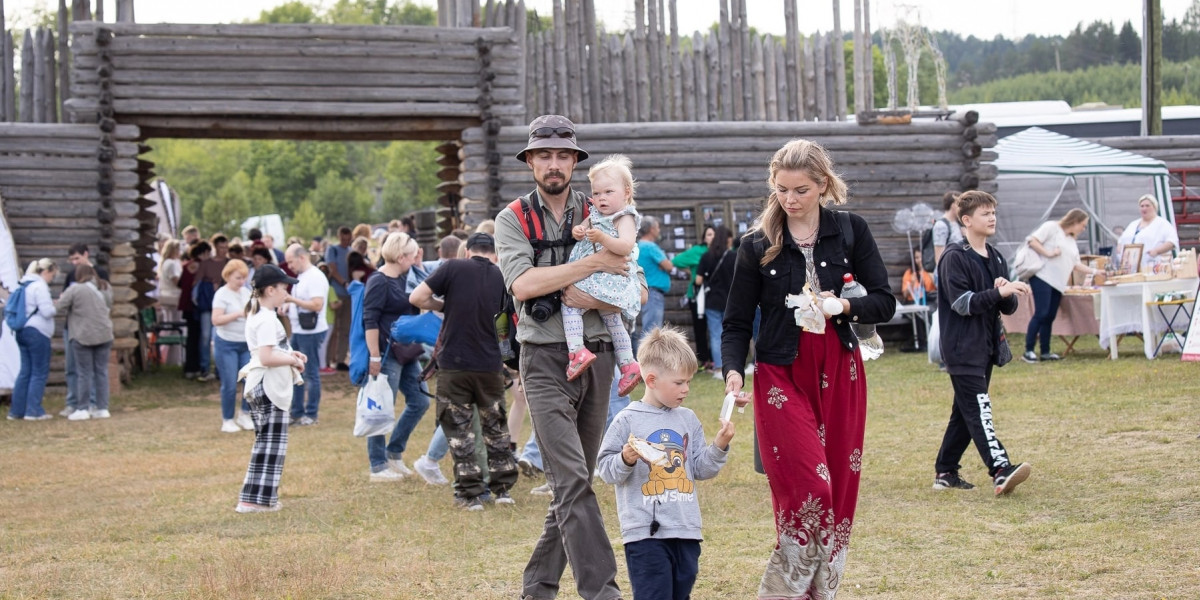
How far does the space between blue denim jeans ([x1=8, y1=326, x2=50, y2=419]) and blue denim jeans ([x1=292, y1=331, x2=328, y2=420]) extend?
2.73m

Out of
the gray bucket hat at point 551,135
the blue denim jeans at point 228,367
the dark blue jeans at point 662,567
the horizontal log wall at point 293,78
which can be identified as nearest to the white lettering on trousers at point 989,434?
→ the dark blue jeans at point 662,567

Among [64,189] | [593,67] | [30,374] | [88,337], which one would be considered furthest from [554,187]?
[593,67]

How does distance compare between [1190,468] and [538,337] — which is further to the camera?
[1190,468]

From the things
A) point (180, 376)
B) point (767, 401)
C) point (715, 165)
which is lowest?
point (180, 376)

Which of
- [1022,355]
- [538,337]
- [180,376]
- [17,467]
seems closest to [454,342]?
[538,337]

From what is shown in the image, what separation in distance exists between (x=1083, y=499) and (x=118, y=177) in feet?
42.9

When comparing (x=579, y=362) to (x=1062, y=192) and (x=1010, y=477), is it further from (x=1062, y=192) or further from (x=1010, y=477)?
(x=1062, y=192)

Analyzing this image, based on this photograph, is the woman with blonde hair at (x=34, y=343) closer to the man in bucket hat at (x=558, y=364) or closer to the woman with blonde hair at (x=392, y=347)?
the woman with blonde hair at (x=392, y=347)

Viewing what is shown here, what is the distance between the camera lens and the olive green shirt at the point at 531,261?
5301mm

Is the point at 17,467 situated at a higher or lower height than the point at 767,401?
lower

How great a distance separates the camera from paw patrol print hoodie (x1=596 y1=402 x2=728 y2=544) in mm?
4730

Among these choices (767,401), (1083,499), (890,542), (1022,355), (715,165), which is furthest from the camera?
(715,165)

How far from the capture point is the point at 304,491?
9.38 m

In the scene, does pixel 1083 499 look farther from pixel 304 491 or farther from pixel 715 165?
pixel 715 165
